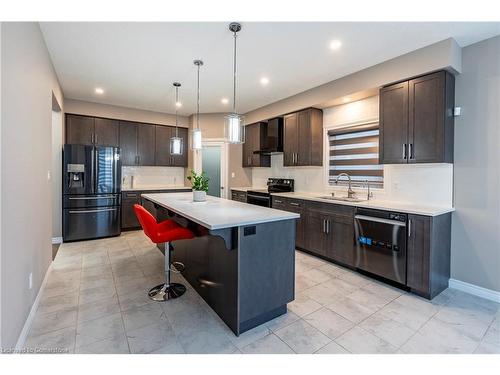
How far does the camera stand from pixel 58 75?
3.71 m

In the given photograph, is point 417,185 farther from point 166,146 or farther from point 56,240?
point 56,240

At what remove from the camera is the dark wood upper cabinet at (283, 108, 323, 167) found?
166 inches

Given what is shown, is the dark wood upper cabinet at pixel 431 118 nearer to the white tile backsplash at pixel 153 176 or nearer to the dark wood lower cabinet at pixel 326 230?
the dark wood lower cabinet at pixel 326 230

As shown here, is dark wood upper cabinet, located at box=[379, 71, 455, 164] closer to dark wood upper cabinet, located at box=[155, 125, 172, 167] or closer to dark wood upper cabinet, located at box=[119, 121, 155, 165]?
dark wood upper cabinet, located at box=[155, 125, 172, 167]

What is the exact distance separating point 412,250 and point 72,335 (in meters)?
3.21

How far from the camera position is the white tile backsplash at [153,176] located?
18.9 feet

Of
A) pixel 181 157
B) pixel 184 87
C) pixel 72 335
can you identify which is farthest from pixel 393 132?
pixel 181 157

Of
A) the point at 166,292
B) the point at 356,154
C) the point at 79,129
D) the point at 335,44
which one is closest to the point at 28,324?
the point at 166,292

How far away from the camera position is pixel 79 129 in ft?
16.2

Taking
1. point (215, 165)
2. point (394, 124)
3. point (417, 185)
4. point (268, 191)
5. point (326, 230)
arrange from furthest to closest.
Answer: point (215, 165) < point (268, 191) < point (326, 230) < point (417, 185) < point (394, 124)

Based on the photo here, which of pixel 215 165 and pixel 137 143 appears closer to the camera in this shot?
pixel 137 143

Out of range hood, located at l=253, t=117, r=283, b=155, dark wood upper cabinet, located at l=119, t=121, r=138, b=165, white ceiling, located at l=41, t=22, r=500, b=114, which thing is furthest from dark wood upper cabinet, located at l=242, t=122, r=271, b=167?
dark wood upper cabinet, located at l=119, t=121, r=138, b=165

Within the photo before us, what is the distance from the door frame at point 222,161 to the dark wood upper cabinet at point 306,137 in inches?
71.9

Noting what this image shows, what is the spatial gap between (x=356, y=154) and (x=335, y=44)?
1747mm
